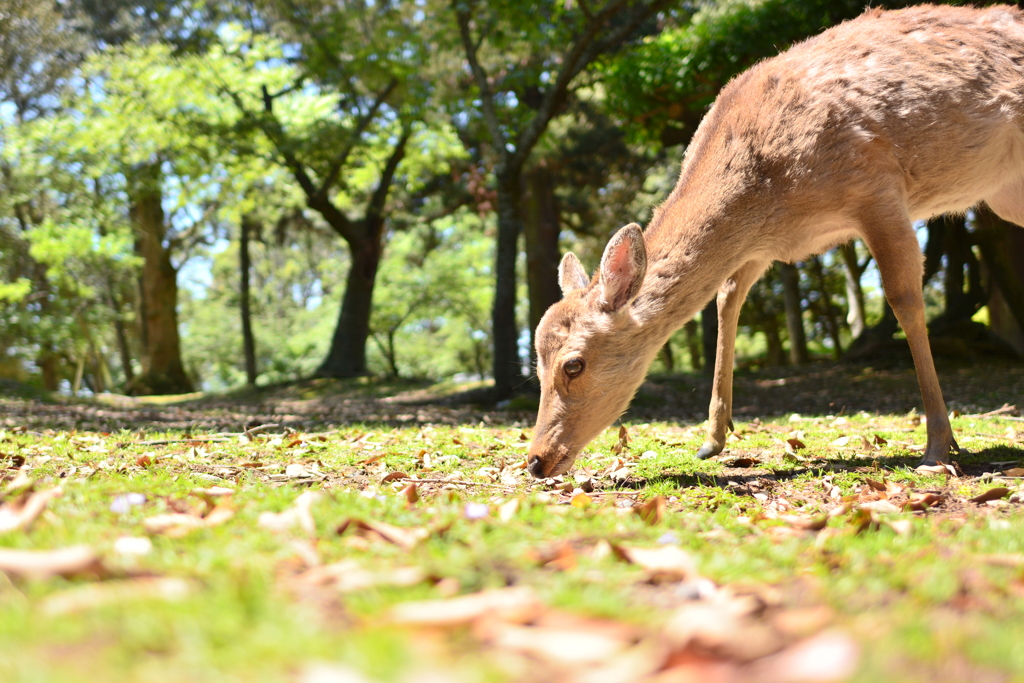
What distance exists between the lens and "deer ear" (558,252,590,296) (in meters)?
4.72

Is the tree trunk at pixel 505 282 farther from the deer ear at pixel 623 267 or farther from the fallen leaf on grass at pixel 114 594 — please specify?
the fallen leaf on grass at pixel 114 594

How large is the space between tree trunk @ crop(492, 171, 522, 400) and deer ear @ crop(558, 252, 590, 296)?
638cm

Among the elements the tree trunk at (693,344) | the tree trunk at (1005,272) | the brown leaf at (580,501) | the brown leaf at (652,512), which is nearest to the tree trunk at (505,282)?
the brown leaf at (580,501)

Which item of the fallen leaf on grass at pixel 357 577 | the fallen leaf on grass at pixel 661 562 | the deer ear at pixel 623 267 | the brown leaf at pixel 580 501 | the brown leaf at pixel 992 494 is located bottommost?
the brown leaf at pixel 992 494

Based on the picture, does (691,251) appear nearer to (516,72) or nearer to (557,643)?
(557,643)

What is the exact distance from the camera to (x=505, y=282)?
11.2 meters

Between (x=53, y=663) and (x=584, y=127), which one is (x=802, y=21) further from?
(x=53, y=663)

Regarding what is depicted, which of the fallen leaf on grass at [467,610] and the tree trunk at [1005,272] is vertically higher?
the tree trunk at [1005,272]

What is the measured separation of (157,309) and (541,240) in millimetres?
13372

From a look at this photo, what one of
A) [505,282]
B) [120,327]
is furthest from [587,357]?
[120,327]

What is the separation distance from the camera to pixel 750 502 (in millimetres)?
3490

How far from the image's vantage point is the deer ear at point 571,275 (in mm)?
4718

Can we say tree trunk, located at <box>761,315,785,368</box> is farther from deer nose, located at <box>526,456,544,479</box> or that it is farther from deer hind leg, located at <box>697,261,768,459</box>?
deer nose, located at <box>526,456,544,479</box>

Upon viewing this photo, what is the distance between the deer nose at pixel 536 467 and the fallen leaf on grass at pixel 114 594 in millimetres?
2592
